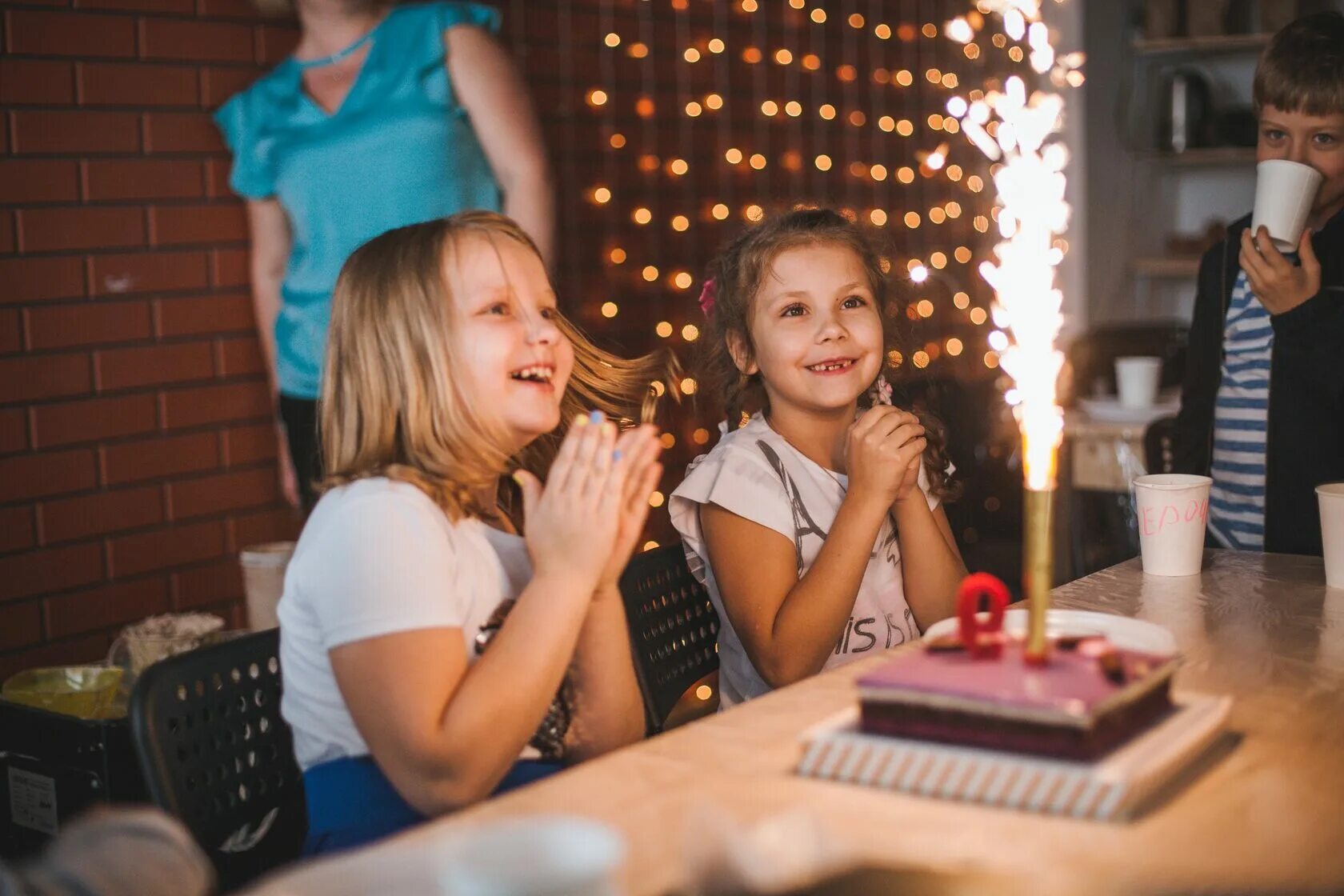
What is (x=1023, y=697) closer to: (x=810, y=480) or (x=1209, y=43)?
(x=810, y=480)

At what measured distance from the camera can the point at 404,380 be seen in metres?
1.52

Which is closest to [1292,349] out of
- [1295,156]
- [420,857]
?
[1295,156]

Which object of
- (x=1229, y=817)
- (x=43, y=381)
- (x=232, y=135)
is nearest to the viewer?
(x=1229, y=817)

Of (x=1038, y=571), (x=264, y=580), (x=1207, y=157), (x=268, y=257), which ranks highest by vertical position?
(x=1207, y=157)

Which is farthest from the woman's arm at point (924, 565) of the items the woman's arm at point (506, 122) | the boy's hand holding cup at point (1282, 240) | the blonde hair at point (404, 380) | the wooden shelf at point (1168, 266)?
the wooden shelf at point (1168, 266)

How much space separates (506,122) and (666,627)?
4.29 ft

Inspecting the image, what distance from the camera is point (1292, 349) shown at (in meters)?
2.30

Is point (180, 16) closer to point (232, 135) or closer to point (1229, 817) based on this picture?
point (232, 135)

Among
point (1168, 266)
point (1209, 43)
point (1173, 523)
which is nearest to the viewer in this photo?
point (1173, 523)

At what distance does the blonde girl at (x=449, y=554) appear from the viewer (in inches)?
51.1

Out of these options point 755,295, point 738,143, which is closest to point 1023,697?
point 755,295

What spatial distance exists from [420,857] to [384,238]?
95 cm

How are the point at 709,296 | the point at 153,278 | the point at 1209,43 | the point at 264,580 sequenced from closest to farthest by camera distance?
the point at 709,296 → the point at 264,580 → the point at 153,278 → the point at 1209,43

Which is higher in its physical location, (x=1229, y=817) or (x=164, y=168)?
(x=164, y=168)
